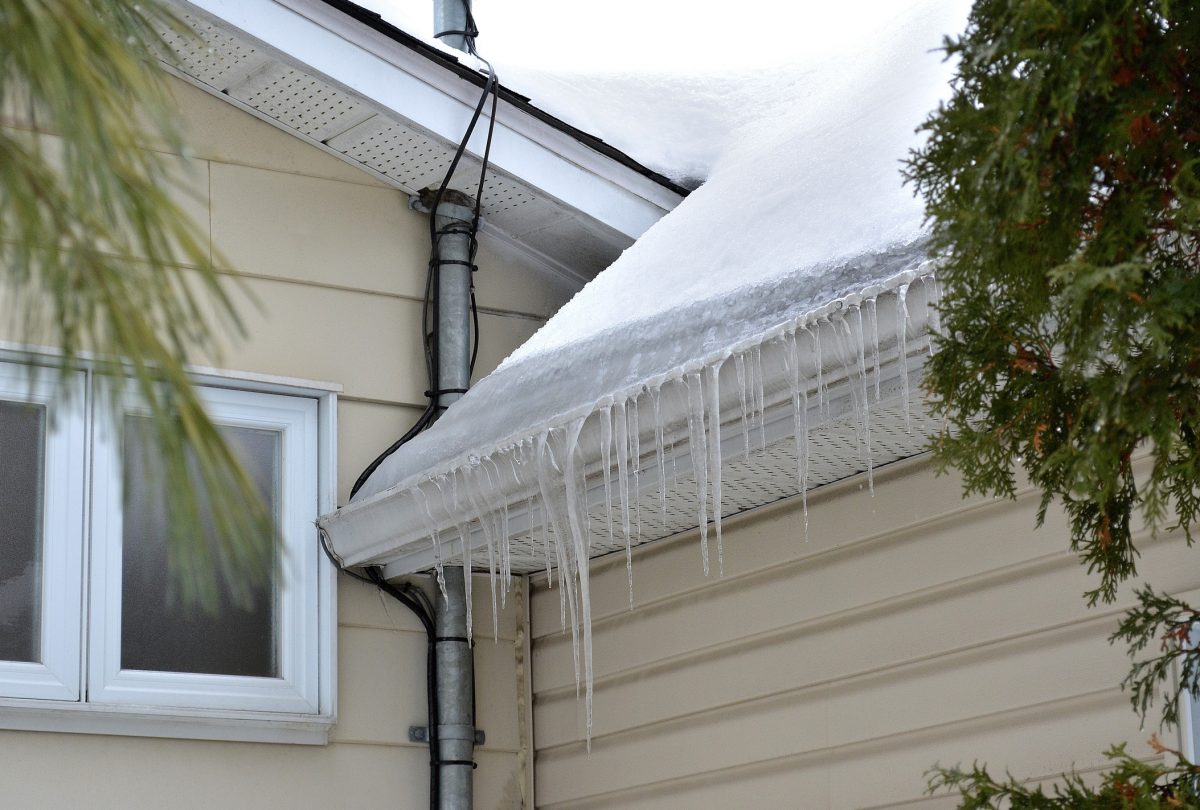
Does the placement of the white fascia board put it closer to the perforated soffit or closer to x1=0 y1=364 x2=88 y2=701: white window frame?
the perforated soffit

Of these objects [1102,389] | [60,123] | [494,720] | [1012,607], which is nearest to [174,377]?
[60,123]

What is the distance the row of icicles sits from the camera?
353 centimetres

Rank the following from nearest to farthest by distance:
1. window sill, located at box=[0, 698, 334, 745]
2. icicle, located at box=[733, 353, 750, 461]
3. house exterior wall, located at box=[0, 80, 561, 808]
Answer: icicle, located at box=[733, 353, 750, 461] → window sill, located at box=[0, 698, 334, 745] → house exterior wall, located at box=[0, 80, 561, 808]

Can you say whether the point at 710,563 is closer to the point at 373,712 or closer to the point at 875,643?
the point at 875,643

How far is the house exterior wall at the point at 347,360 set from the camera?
4871 mm

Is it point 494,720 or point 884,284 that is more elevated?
point 884,284

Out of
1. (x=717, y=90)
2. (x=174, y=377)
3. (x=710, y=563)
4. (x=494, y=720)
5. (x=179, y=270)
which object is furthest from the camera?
(x=717, y=90)

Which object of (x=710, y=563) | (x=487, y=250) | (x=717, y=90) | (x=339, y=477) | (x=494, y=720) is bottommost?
(x=494, y=720)

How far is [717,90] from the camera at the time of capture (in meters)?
5.71

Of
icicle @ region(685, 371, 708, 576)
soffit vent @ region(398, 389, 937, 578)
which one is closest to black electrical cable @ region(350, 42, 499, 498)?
soffit vent @ region(398, 389, 937, 578)

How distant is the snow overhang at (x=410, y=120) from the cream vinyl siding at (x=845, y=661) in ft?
3.90

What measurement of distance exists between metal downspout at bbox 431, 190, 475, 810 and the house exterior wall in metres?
0.10

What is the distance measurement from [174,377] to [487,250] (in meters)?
4.38

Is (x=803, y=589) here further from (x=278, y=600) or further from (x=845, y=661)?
(x=278, y=600)
